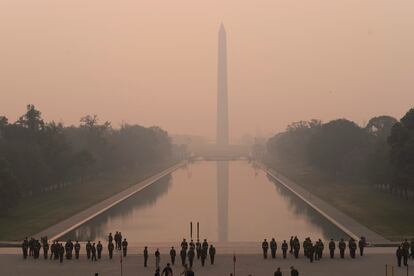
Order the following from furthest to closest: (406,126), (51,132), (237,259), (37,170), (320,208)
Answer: (51,132)
(37,170)
(406,126)
(320,208)
(237,259)

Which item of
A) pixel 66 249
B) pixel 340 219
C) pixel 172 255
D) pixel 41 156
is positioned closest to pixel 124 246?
pixel 66 249

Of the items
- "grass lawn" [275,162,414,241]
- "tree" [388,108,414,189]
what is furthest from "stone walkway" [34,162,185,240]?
"tree" [388,108,414,189]

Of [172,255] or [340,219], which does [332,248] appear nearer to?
[172,255]

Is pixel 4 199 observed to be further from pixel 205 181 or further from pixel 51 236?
pixel 205 181

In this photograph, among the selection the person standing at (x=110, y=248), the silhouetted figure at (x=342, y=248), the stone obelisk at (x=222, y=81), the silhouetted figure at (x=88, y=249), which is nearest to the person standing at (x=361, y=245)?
the silhouetted figure at (x=342, y=248)

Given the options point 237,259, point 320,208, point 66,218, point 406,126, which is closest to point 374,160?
point 406,126

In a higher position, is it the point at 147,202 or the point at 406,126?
the point at 406,126
